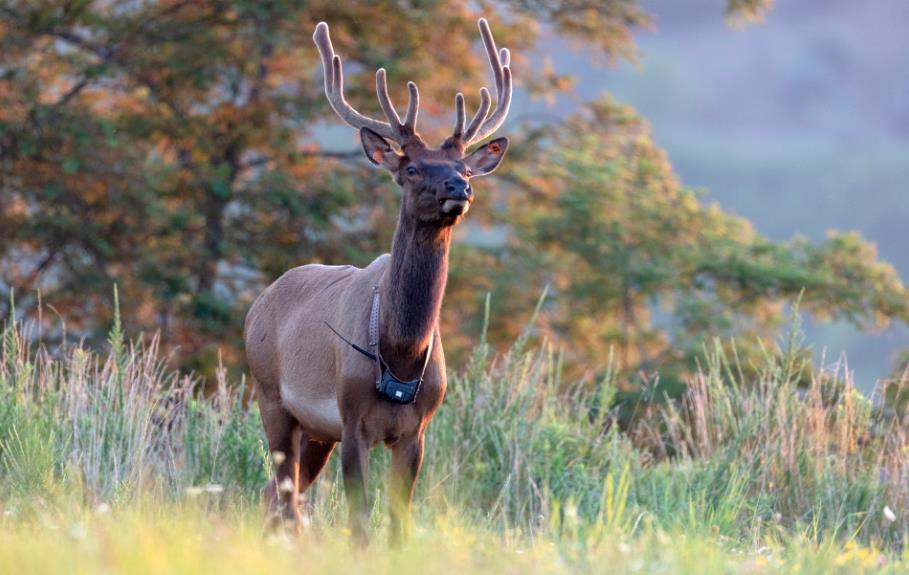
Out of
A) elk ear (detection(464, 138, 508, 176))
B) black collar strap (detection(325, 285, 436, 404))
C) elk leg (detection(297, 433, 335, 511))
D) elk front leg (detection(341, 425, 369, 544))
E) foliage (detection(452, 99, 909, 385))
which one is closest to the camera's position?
elk front leg (detection(341, 425, 369, 544))

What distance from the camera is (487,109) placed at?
7.62 m

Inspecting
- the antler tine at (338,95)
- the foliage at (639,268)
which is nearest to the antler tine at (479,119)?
the antler tine at (338,95)

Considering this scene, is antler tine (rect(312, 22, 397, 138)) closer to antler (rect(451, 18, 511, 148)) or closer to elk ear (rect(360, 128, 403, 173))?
elk ear (rect(360, 128, 403, 173))

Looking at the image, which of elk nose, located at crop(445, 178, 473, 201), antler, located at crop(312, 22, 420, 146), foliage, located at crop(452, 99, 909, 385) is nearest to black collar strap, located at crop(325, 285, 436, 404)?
elk nose, located at crop(445, 178, 473, 201)

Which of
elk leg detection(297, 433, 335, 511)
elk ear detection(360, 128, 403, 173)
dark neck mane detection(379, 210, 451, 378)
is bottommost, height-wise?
elk leg detection(297, 433, 335, 511)

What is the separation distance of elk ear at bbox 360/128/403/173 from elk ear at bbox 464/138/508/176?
41cm

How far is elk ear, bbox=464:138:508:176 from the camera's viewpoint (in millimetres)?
7395

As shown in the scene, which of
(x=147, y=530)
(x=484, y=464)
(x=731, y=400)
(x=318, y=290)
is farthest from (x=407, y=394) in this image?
(x=731, y=400)

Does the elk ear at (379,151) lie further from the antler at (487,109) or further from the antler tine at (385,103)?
the antler at (487,109)

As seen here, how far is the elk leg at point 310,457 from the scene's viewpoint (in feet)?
26.1

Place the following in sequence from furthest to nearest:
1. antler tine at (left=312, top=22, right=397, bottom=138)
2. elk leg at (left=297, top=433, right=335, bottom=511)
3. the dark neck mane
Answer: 1. elk leg at (left=297, top=433, right=335, bottom=511)
2. antler tine at (left=312, top=22, right=397, bottom=138)
3. the dark neck mane

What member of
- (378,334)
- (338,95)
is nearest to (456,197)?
(378,334)

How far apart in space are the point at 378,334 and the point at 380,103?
167cm

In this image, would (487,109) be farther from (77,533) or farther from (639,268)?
(639,268)
